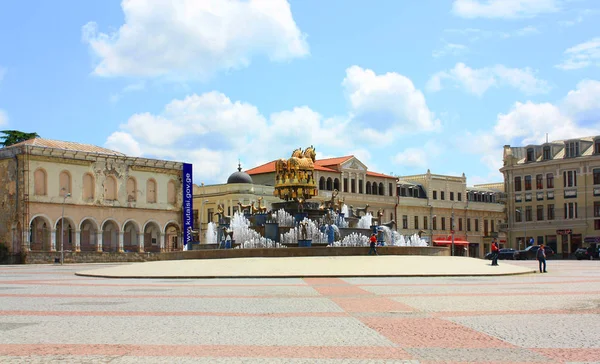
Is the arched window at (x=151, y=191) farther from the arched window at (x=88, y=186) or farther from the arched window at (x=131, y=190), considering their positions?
the arched window at (x=88, y=186)

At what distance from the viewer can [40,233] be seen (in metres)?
69.0

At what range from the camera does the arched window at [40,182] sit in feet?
219

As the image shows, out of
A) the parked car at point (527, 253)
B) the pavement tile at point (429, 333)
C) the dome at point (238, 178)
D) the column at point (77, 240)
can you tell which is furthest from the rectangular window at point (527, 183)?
the pavement tile at point (429, 333)

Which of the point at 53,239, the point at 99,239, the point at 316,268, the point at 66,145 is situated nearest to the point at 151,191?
the point at 99,239

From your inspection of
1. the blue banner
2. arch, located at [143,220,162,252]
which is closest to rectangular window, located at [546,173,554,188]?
the blue banner

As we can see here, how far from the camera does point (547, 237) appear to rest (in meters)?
82.4

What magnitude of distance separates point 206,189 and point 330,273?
59.0 meters

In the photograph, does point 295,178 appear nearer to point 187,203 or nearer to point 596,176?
point 187,203

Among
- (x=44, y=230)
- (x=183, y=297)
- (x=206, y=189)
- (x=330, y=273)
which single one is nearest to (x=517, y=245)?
(x=206, y=189)

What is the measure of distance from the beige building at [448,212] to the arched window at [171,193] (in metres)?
29.2

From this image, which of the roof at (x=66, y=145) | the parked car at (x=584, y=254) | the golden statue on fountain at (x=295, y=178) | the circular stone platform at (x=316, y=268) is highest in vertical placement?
the roof at (x=66, y=145)

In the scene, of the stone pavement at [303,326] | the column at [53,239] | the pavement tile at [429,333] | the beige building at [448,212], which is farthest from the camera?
the beige building at [448,212]

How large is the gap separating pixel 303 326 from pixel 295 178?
28566 mm

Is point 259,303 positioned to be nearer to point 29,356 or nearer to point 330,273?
point 29,356
